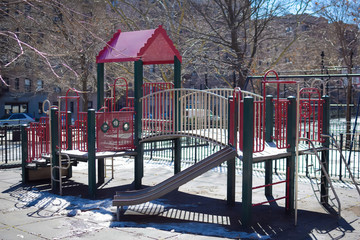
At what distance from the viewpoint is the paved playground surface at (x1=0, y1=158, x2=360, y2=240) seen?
7434 millimetres

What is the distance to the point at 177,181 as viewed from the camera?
8.77 m

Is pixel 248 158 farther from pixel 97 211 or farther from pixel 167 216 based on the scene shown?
pixel 97 211

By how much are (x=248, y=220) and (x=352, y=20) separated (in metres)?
18.0

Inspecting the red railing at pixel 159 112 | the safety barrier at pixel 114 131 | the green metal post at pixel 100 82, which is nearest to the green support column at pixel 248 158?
the red railing at pixel 159 112

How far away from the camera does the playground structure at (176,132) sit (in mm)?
8422

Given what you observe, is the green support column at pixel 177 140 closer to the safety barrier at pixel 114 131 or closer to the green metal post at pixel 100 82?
→ the safety barrier at pixel 114 131

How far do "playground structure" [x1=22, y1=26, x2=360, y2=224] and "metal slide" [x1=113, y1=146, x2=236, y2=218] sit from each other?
22mm

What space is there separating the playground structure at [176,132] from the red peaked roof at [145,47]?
0.03 meters

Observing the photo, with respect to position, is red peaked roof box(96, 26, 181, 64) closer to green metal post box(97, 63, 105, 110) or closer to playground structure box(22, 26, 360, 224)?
playground structure box(22, 26, 360, 224)

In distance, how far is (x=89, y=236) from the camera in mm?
7270

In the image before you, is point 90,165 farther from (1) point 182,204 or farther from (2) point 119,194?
(1) point 182,204

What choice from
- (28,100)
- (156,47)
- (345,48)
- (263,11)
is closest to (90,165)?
(156,47)

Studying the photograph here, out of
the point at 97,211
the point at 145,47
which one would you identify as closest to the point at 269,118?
the point at 145,47

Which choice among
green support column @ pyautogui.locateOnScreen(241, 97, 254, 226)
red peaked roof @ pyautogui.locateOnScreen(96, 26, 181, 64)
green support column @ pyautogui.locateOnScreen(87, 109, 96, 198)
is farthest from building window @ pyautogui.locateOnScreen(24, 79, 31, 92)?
green support column @ pyautogui.locateOnScreen(241, 97, 254, 226)
